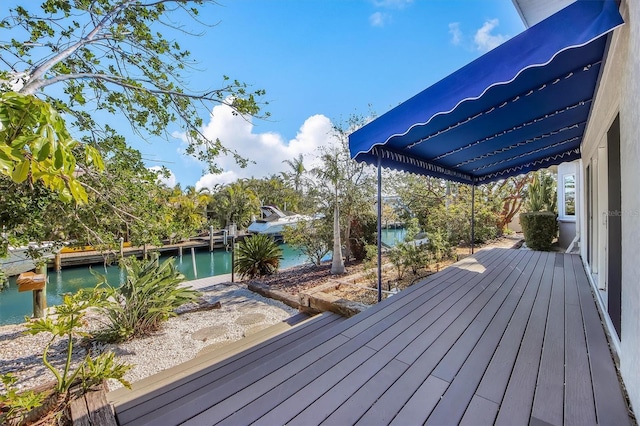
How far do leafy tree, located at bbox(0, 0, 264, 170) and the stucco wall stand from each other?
387 cm

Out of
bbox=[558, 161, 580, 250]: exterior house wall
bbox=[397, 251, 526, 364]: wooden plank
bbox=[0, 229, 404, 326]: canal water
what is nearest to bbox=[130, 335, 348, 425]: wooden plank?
bbox=[397, 251, 526, 364]: wooden plank

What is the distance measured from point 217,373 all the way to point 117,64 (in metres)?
4.28

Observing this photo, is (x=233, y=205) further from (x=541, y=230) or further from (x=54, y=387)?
(x=54, y=387)

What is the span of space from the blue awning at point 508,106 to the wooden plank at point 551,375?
2096 mm

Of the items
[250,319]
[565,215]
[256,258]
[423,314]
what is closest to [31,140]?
[423,314]

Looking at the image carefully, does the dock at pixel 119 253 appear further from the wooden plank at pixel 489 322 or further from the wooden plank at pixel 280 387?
the wooden plank at pixel 489 322

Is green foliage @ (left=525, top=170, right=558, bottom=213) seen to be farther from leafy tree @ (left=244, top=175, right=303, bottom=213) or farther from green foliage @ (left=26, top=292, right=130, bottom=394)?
leafy tree @ (left=244, top=175, right=303, bottom=213)

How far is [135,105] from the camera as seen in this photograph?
4184 mm

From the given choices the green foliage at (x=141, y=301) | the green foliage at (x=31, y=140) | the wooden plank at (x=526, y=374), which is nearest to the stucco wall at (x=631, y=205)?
the wooden plank at (x=526, y=374)

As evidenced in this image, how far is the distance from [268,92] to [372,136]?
2015mm

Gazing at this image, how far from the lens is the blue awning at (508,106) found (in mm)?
1776

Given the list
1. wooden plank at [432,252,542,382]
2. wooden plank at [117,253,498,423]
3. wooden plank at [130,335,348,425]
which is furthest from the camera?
wooden plank at [432,252,542,382]

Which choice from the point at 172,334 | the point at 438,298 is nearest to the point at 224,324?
the point at 172,334

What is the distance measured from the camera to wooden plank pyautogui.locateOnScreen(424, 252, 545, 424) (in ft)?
5.37
